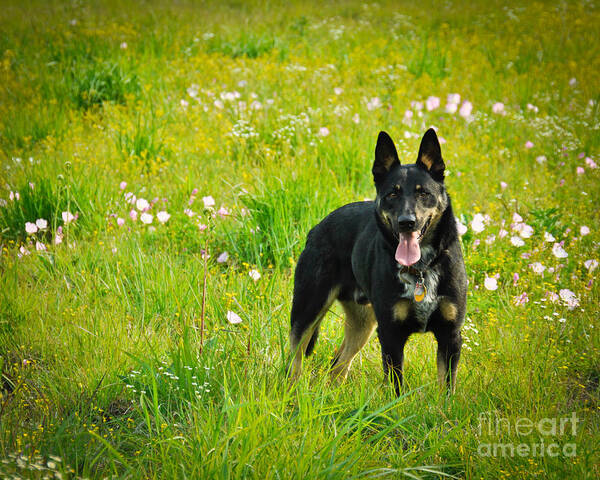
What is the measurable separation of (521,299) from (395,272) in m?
1.51

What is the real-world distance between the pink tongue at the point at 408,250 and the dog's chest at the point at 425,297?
0.30 feet

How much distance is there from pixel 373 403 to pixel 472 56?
7907 mm

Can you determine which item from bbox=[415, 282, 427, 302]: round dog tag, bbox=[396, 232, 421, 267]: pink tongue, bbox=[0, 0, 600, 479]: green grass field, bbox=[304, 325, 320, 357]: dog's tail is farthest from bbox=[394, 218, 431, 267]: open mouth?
bbox=[304, 325, 320, 357]: dog's tail

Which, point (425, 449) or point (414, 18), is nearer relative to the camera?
point (425, 449)

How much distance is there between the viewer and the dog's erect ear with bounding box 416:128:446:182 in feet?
10.9

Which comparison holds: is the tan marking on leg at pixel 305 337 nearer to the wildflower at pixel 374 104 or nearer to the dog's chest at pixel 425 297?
the dog's chest at pixel 425 297

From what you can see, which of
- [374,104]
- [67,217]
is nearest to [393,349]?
[67,217]

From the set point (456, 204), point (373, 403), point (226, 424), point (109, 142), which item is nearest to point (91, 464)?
point (226, 424)

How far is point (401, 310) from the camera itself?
3115 mm

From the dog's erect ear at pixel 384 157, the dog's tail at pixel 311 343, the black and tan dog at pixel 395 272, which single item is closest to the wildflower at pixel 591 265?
the black and tan dog at pixel 395 272

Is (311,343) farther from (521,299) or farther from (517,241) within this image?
(517,241)

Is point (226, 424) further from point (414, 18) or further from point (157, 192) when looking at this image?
point (414, 18)

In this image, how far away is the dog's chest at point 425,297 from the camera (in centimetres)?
310

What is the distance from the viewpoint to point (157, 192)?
5.80 meters
